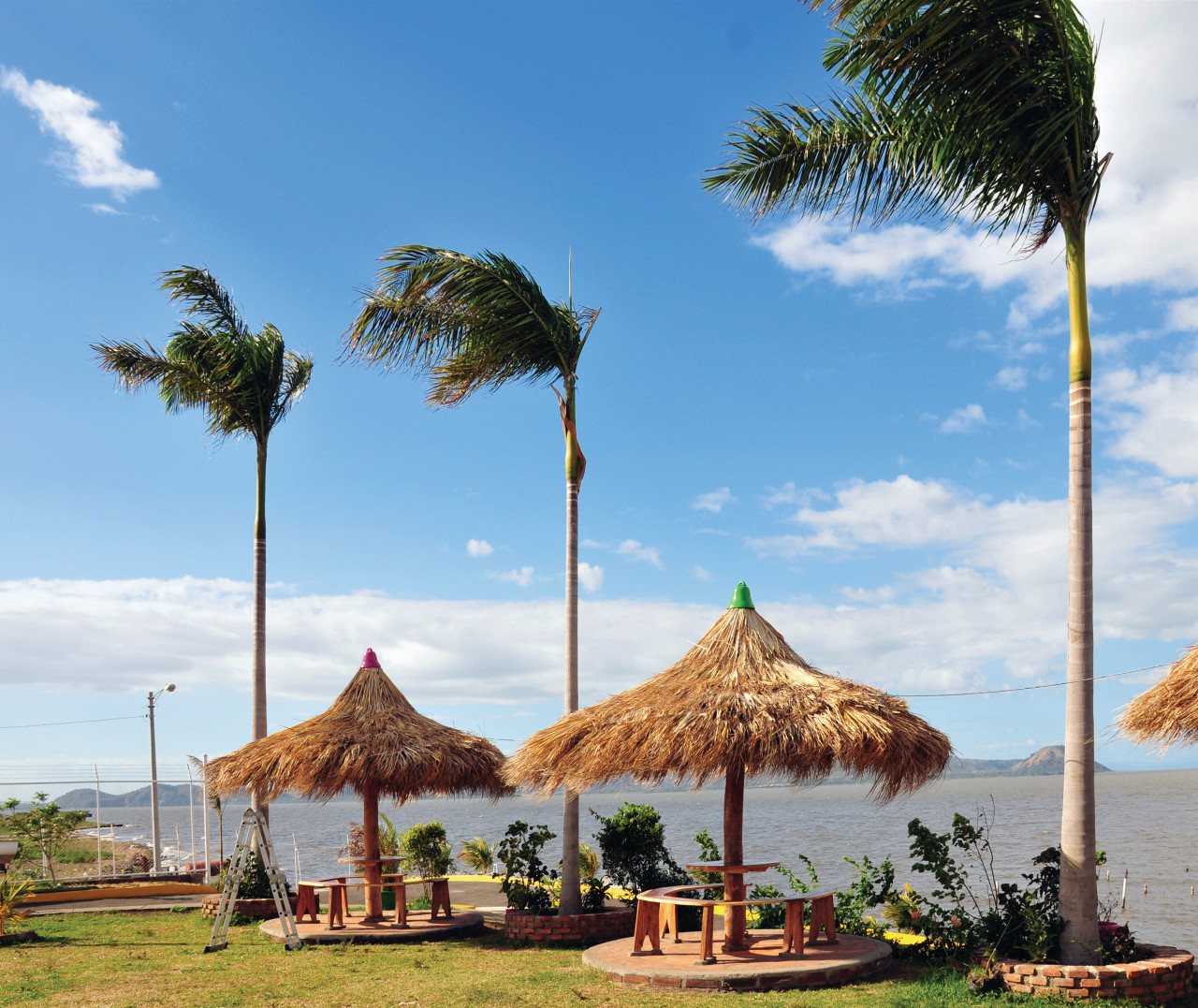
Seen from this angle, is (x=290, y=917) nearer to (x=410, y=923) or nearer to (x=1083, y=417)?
(x=410, y=923)

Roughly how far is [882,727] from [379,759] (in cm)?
635

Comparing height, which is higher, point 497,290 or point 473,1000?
point 497,290

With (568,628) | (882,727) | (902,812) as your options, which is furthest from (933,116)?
(902,812)

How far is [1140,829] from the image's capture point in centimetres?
5919

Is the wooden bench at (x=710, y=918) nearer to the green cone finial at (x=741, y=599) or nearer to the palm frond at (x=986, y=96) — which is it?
the green cone finial at (x=741, y=599)

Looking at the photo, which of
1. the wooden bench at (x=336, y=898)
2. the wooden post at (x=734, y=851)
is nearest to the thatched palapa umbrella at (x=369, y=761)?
the wooden bench at (x=336, y=898)

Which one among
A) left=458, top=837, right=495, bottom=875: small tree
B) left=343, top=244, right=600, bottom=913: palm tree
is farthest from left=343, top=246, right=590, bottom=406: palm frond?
left=458, top=837, right=495, bottom=875: small tree

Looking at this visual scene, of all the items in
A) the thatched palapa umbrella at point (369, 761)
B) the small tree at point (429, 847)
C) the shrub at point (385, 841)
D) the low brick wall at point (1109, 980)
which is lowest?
the shrub at point (385, 841)

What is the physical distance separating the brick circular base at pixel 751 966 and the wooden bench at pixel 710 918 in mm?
100

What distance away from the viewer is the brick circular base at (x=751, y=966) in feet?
28.2

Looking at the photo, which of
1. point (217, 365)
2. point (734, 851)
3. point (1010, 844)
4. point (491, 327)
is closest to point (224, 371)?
point (217, 365)

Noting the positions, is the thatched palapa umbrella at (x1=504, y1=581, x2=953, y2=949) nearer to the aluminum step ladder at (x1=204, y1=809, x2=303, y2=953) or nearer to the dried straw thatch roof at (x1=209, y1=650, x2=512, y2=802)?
the dried straw thatch roof at (x1=209, y1=650, x2=512, y2=802)

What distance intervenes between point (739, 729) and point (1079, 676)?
2.82m

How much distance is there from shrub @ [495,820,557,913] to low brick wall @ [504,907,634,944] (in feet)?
0.93
